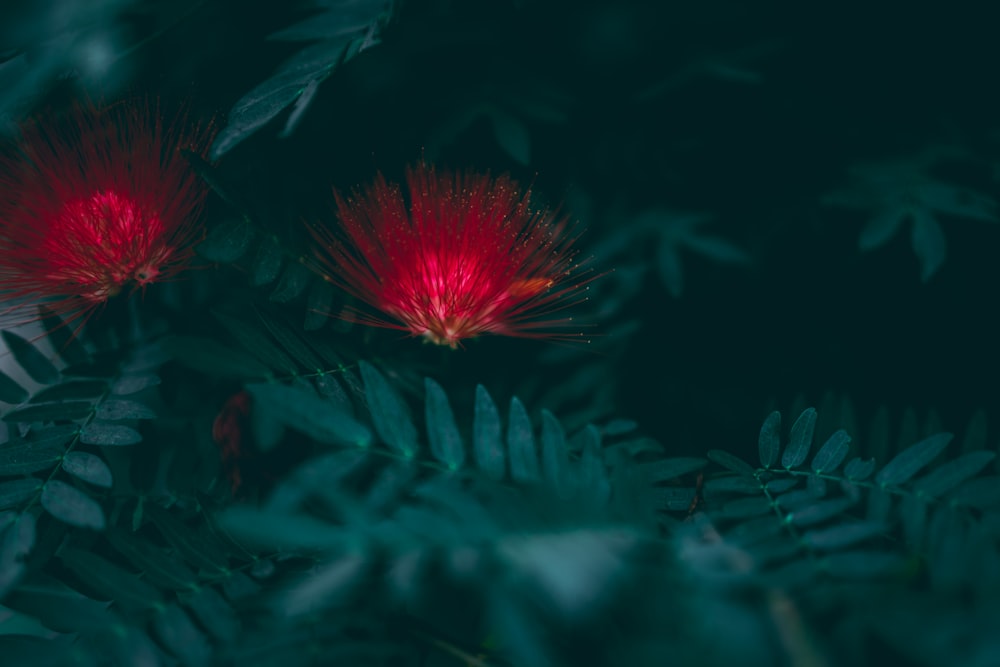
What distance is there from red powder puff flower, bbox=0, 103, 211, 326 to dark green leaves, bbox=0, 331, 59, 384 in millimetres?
82

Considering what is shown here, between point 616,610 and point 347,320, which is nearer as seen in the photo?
point 616,610

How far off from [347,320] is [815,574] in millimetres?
560

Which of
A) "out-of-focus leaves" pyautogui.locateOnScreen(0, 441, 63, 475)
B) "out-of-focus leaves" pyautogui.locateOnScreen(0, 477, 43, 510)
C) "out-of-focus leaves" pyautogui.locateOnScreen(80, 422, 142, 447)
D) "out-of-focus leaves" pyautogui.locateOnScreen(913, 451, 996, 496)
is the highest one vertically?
"out-of-focus leaves" pyautogui.locateOnScreen(80, 422, 142, 447)

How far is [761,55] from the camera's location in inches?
45.4

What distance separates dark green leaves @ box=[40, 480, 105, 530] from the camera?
0.65 meters

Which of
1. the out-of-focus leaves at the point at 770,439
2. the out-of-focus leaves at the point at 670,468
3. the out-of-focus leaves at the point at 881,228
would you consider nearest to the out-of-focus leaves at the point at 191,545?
the out-of-focus leaves at the point at 670,468

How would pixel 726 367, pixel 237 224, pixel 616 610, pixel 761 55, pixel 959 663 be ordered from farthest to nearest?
pixel 726 367
pixel 761 55
pixel 237 224
pixel 616 610
pixel 959 663

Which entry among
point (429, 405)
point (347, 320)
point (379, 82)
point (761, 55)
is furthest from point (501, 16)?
point (429, 405)

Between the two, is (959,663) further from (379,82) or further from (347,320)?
(379,82)

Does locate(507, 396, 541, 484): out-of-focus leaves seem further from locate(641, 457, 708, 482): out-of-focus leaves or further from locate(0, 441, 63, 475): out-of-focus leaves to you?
locate(0, 441, 63, 475): out-of-focus leaves

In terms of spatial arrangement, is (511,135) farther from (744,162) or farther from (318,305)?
(744,162)

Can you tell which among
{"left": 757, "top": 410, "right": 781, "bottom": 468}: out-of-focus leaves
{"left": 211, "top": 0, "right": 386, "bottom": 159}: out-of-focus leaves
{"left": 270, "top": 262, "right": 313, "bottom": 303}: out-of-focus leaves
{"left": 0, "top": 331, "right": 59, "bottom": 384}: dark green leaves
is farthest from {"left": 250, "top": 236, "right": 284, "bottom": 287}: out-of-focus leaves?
{"left": 757, "top": 410, "right": 781, "bottom": 468}: out-of-focus leaves

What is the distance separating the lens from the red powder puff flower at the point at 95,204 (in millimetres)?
781

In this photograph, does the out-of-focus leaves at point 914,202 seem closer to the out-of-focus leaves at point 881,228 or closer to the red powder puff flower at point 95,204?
the out-of-focus leaves at point 881,228
